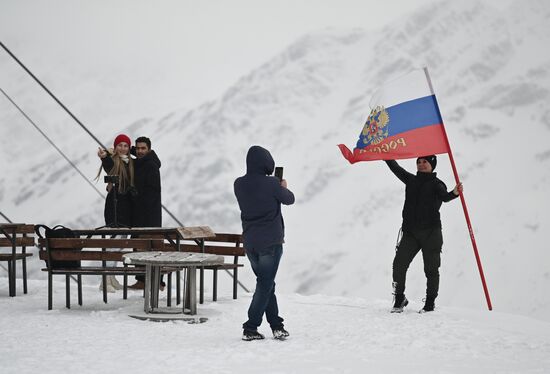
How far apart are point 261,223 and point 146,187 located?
120 inches

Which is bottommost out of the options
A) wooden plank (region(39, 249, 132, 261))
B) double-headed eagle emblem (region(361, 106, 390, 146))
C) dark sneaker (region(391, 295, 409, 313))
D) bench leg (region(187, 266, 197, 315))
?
dark sneaker (region(391, 295, 409, 313))

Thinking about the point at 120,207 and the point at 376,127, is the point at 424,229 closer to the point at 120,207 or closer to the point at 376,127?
the point at 376,127

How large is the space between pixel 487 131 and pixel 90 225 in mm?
48574

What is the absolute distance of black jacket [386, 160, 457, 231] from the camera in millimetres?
7566

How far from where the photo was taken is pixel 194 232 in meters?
7.48

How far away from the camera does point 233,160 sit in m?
101

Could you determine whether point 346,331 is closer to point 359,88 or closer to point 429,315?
point 429,315

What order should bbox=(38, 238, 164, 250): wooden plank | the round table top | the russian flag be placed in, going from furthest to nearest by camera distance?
the russian flag → bbox=(38, 238, 164, 250): wooden plank → the round table top

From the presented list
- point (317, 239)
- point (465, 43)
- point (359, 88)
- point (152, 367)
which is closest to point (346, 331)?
point (152, 367)

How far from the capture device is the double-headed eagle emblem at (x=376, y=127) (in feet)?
26.2

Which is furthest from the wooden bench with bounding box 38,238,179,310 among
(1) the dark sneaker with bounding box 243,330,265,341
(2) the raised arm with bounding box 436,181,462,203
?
(2) the raised arm with bounding box 436,181,462,203

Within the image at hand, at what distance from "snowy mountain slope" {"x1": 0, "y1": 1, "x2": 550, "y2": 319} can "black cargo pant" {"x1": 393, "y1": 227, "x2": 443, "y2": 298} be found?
208 feet

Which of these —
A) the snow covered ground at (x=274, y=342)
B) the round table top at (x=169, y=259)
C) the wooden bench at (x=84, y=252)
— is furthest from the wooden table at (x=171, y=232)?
the snow covered ground at (x=274, y=342)

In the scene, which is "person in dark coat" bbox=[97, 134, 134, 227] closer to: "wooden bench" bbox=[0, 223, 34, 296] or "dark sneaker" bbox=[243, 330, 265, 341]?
"wooden bench" bbox=[0, 223, 34, 296]
